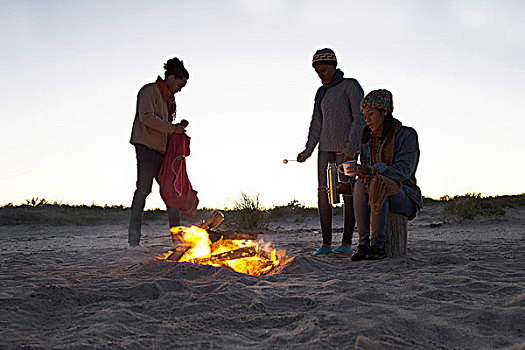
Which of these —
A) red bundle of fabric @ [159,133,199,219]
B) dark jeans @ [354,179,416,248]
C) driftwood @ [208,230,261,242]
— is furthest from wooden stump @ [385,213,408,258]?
red bundle of fabric @ [159,133,199,219]

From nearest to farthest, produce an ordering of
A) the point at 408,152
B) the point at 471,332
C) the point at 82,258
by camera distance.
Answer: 1. the point at 471,332
2. the point at 408,152
3. the point at 82,258

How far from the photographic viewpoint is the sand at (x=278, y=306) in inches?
60.3

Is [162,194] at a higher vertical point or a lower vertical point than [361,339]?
higher

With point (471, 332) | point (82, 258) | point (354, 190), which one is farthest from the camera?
point (82, 258)

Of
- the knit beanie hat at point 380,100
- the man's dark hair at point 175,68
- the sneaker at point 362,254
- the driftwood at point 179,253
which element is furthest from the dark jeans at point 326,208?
the man's dark hair at point 175,68

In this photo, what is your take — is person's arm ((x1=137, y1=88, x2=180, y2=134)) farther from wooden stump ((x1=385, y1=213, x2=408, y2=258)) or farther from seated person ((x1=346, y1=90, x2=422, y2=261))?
wooden stump ((x1=385, y1=213, x2=408, y2=258))

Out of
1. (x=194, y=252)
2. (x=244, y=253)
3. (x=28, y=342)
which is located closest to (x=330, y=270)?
(x=244, y=253)

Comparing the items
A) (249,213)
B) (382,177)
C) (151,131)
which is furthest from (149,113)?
(249,213)

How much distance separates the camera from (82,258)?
13.4 feet

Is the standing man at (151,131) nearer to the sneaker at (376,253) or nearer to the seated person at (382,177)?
the seated person at (382,177)

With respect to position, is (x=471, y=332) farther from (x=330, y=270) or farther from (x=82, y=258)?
(x=82, y=258)

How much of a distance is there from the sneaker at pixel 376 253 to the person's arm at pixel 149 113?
2.50m

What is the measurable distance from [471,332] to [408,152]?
192 centimetres

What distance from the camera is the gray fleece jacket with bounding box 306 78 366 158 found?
396cm
